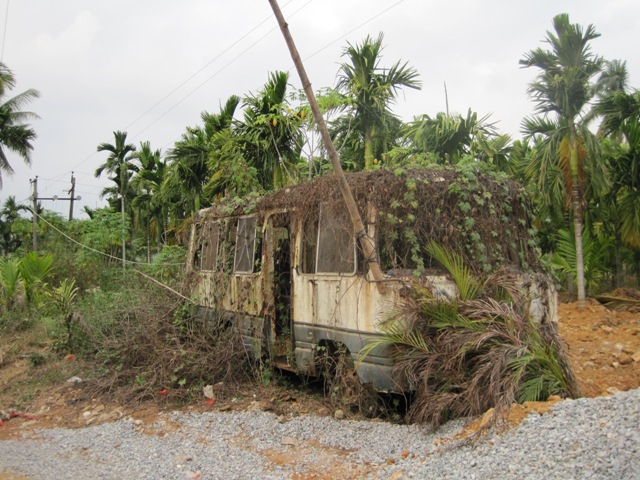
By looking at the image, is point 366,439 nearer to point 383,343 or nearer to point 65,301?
point 383,343

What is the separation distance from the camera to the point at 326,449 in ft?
18.0

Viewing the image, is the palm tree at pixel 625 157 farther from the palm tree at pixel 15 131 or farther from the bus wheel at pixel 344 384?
the palm tree at pixel 15 131

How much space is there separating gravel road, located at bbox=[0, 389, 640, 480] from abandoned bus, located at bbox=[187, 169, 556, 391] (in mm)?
856

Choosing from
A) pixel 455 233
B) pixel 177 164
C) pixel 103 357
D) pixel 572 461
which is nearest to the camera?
pixel 572 461

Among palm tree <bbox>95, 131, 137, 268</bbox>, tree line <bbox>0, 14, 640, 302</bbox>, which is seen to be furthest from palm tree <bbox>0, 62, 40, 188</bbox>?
tree line <bbox>0, 14, 640, 302</bbox>

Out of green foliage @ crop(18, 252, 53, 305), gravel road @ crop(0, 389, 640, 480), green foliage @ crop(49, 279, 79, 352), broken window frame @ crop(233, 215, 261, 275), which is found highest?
broken window frame @ crop(233, 215, 261, 275)

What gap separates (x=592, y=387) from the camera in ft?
22.9

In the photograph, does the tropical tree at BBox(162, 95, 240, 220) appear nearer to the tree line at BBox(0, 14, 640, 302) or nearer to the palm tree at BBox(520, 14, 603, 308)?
the tree line at BBox(0, 14, 640, 302)

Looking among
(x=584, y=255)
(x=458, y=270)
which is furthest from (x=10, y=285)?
(x=584, y=255)

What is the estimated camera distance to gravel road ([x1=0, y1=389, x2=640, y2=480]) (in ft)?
12.9

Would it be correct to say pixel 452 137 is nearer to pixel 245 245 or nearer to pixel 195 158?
pixel 245 245

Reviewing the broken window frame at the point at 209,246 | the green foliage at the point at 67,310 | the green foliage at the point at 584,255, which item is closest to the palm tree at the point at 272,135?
the broken window frame at the point at 209,246

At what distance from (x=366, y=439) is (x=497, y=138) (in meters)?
8.52

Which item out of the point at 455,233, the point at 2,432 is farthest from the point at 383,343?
the point at 2,432
